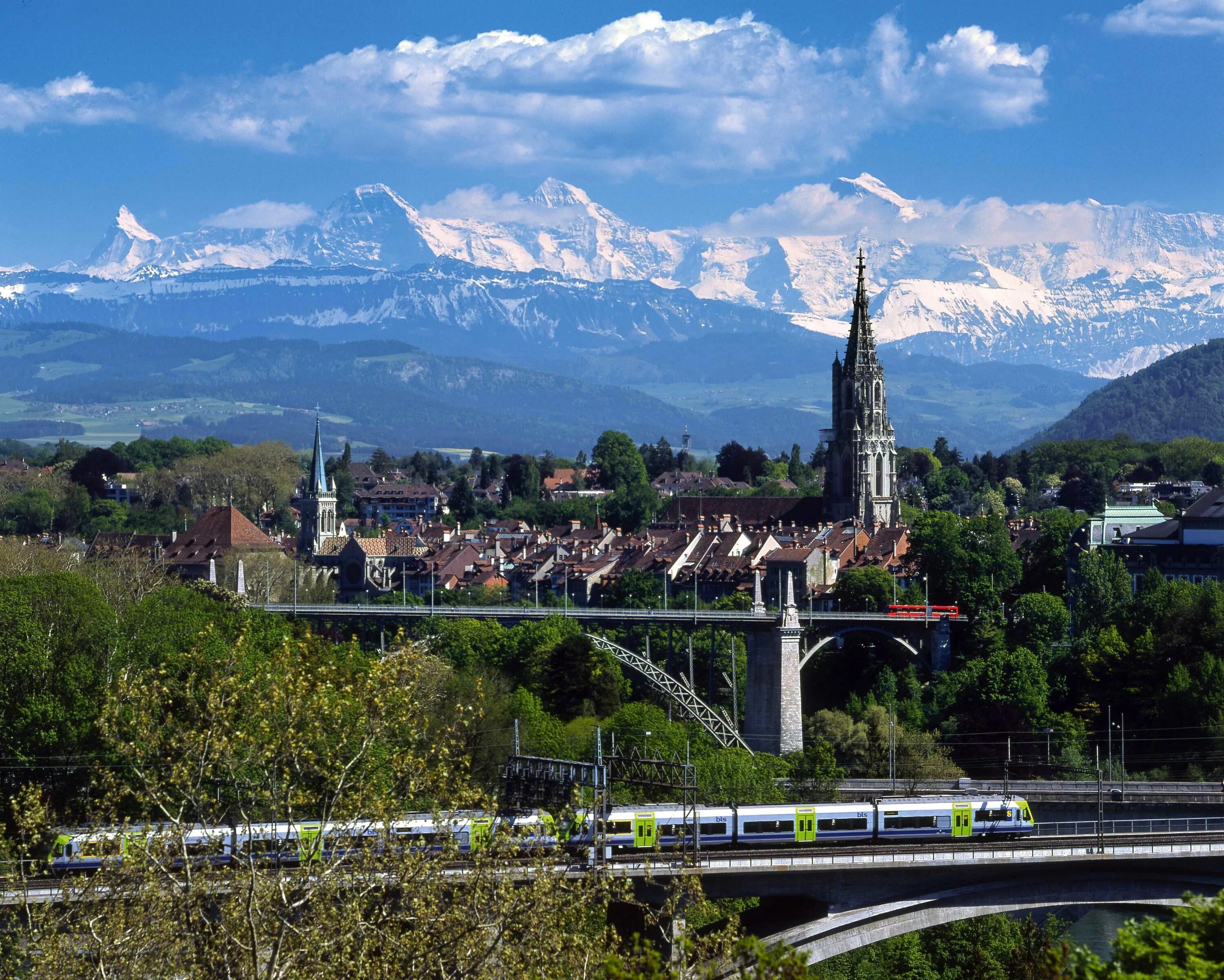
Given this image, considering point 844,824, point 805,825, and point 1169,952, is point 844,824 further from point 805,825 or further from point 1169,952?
point 1169,952

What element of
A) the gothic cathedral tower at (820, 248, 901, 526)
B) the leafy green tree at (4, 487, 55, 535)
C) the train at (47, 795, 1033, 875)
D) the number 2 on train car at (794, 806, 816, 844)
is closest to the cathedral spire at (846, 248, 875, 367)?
the gothic cathedral tower at (820, 248, 901, 526)

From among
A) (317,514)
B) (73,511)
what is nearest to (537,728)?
(317,514)

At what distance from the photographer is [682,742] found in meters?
67.7

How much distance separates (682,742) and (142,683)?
132 feet

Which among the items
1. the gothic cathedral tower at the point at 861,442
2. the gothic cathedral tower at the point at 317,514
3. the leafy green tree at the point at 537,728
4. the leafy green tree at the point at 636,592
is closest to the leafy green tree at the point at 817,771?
the leafy green tree at the point at 537,728

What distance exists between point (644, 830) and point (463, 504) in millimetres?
146926

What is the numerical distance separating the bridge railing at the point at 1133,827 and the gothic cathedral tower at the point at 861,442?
253 feet

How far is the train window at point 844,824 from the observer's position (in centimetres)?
4816

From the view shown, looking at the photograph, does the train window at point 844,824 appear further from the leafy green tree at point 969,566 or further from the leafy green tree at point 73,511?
the leafy green tree at point 73,511

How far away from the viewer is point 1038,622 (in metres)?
84.8

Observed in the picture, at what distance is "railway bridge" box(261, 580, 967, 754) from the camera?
7644 cm

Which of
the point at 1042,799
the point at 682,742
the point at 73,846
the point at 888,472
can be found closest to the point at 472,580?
the point at 888,472

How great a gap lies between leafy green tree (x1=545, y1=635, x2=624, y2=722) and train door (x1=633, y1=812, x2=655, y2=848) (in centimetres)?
2949

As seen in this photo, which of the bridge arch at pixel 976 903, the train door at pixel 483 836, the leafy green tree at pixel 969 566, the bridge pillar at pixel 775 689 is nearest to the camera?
the train door at pixel 483 836
